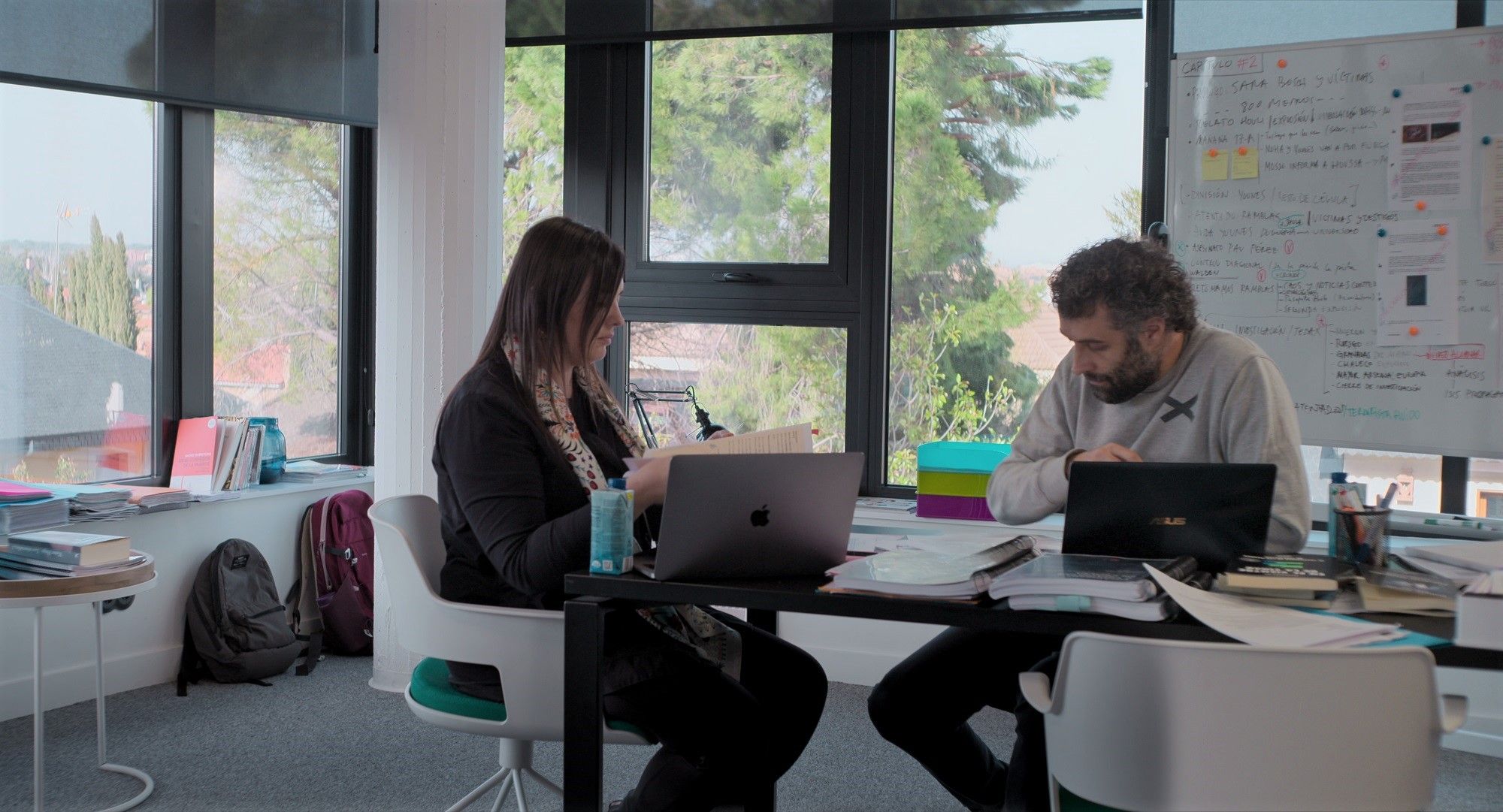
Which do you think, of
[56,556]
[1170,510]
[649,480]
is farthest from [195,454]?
[1170,510]

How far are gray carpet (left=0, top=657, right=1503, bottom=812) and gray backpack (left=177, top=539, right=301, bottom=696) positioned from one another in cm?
9

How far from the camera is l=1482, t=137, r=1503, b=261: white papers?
3051 millimetres

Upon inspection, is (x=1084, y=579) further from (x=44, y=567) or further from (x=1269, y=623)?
(x=44, y=567)

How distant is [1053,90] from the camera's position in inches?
145

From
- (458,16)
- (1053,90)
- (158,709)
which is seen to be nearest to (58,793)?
(158,709)

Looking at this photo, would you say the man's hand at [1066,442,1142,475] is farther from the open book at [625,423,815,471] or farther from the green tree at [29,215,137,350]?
the green tree at [29,215,137,350]

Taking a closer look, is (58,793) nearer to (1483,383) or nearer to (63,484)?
(63,484)

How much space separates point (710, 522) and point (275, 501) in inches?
106

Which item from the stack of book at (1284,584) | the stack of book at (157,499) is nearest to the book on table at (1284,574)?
the stack of book at (1284,584)

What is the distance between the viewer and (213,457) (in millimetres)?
3695

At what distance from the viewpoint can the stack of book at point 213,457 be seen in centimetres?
369

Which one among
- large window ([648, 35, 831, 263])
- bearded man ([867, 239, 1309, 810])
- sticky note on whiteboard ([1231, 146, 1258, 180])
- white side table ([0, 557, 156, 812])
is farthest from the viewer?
large window ([648, 35, 831, 263])

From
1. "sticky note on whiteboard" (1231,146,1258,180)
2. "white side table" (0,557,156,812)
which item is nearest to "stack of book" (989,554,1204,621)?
"white side table" (0,557,156,812)

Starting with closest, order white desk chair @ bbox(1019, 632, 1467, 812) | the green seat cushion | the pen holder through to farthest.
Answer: white desk chair @ bbox(1019, 632, 1467, 812) → the pen holder → the green seat cushion
